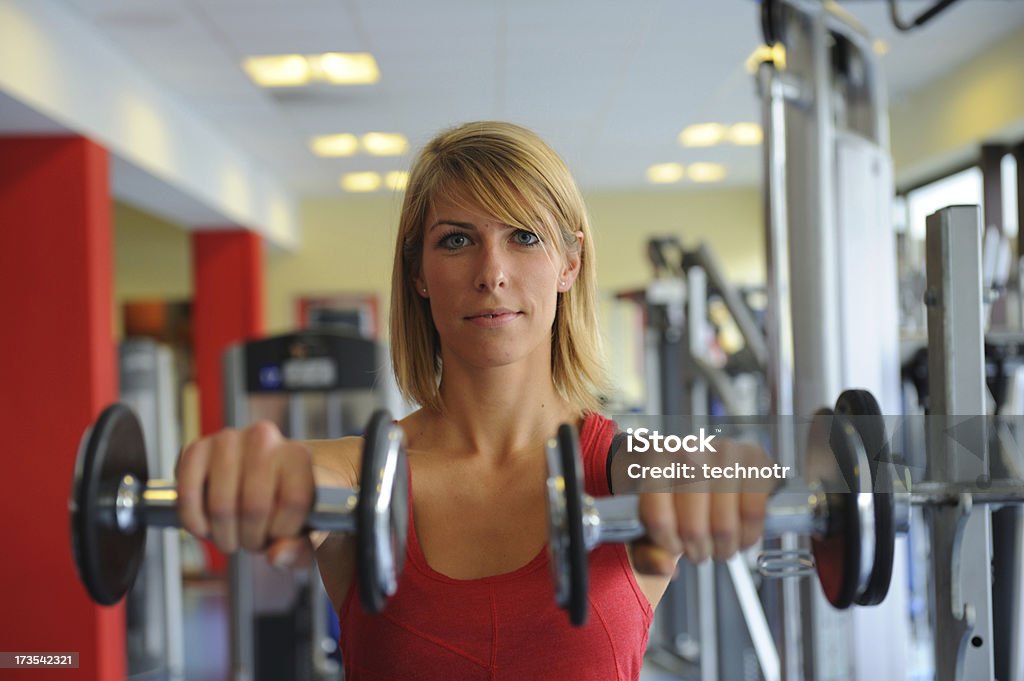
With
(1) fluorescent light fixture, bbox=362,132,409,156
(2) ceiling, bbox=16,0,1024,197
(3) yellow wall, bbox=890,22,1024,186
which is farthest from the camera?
(1) fluorescent light fixture, bbox=362,132,409,156

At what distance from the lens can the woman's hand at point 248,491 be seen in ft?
2.05

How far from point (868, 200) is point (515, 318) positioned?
1373mm

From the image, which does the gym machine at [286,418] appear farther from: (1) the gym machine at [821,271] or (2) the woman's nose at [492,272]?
(2) the woman's nose at [492,272]

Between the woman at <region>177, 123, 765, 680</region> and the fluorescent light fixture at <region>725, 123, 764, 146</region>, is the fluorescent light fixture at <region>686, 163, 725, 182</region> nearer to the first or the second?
the fluorescent light fixture at <region>725, 123, 764, 146</region>

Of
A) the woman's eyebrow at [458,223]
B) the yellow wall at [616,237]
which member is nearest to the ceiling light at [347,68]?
the yellow wall at [616,237]

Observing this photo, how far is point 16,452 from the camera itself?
4.45ft

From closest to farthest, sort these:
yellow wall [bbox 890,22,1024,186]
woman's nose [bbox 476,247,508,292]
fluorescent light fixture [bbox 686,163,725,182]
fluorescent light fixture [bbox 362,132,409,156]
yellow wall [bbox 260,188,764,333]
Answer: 1. woman's nose [bbox 476,247,508,292]
2. yellow wall [bbox 890,22,1024,186]
3. fluorescent light fixture [bbox 362,132,409,156]
4. fluorescent light fixture [bbox 686,163,725,182]
5. yellow wall [bbox 260,188,764,333]

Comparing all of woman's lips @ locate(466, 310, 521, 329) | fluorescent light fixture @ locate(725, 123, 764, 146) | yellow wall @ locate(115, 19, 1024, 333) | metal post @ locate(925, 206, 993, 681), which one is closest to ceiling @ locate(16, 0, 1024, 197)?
fluorescent light fixture @ locate(725, 123, 764, 146)

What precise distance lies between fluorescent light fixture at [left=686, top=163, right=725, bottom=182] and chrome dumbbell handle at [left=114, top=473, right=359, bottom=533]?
7.23 m

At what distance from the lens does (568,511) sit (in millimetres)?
604

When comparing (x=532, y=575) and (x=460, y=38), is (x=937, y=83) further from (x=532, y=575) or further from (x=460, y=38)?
→ (x=532, y=575)

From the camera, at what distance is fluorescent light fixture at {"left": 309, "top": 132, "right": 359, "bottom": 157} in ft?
21.0

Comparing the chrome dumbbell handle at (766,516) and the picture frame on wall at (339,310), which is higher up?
the picture frame on wall at (339,310)

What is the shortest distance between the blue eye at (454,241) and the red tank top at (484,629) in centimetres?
24
